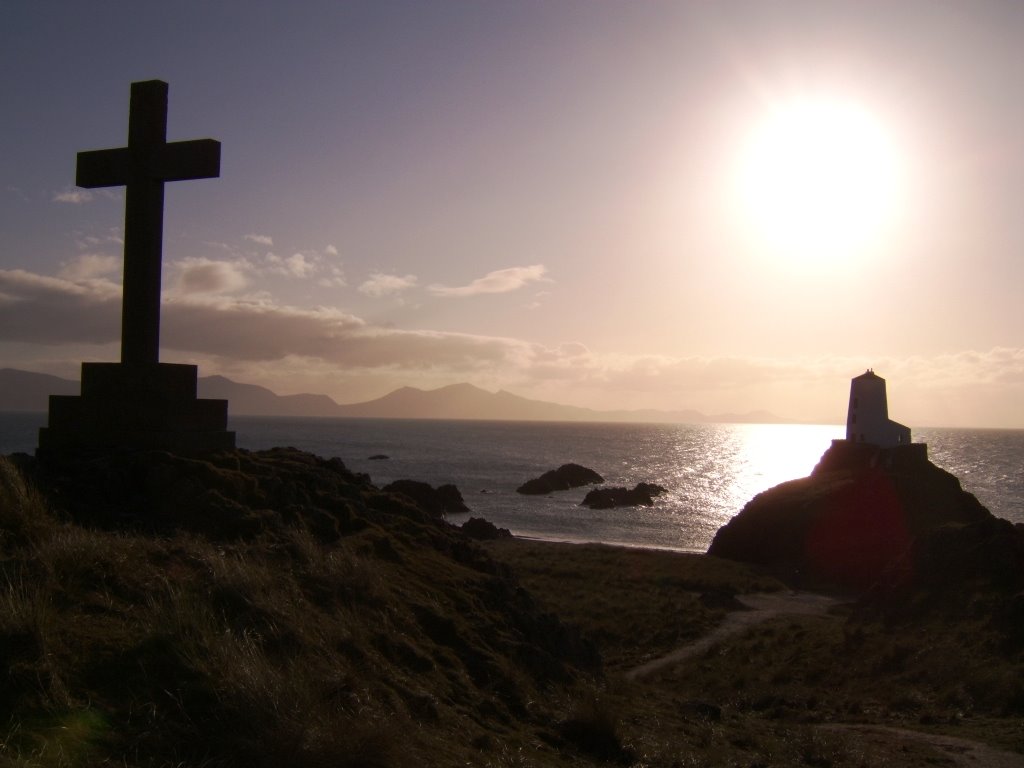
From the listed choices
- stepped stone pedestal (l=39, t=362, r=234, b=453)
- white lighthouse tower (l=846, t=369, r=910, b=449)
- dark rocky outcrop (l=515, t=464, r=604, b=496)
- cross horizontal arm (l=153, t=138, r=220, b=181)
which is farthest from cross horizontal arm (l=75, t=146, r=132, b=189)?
dark rocky outcrop (l=515, t=464, r=604, b=496)

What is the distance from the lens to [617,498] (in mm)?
69688

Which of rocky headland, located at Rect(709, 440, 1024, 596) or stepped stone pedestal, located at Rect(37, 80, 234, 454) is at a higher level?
stepped stone pedestal, located at Rect(37, 80, 234, 454)

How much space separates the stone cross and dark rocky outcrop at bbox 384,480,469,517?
4339 cm

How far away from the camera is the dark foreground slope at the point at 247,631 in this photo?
13.7 ft

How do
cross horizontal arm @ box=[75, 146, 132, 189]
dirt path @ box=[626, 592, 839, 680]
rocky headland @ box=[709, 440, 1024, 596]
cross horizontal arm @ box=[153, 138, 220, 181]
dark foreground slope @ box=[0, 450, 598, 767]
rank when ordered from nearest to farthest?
dark foreground slope @ box=[0, 450, 598, 767]
cross horizontal arm @ box=[153, 138, 220, 181]
cross horizontal arm @ box=[75, 146, 132, 189]
dirt path @ box=[626, 592, 839, 680]
rocky headland @ box=[709, 440, 1024, 596]

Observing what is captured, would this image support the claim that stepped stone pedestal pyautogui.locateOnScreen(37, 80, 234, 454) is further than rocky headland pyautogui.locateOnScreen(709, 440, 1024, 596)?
No

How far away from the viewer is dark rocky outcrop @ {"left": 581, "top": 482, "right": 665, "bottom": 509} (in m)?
67.4

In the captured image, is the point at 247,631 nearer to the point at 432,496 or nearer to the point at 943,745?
the point at 943,745

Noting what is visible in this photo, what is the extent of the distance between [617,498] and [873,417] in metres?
30.6

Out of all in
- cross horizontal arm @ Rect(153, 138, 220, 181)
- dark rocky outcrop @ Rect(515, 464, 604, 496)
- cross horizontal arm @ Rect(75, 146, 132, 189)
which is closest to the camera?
cross horizontal arm @ Rect(153, 138, 220, 181)

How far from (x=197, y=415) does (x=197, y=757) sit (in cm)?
614

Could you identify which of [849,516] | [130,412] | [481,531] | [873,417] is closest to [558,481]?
[481,531]

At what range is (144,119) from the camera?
395 inches

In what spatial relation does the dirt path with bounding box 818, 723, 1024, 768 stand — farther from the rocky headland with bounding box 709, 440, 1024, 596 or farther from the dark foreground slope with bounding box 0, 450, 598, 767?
the rocky headland with bounding box 709, 440, 1024, 596
